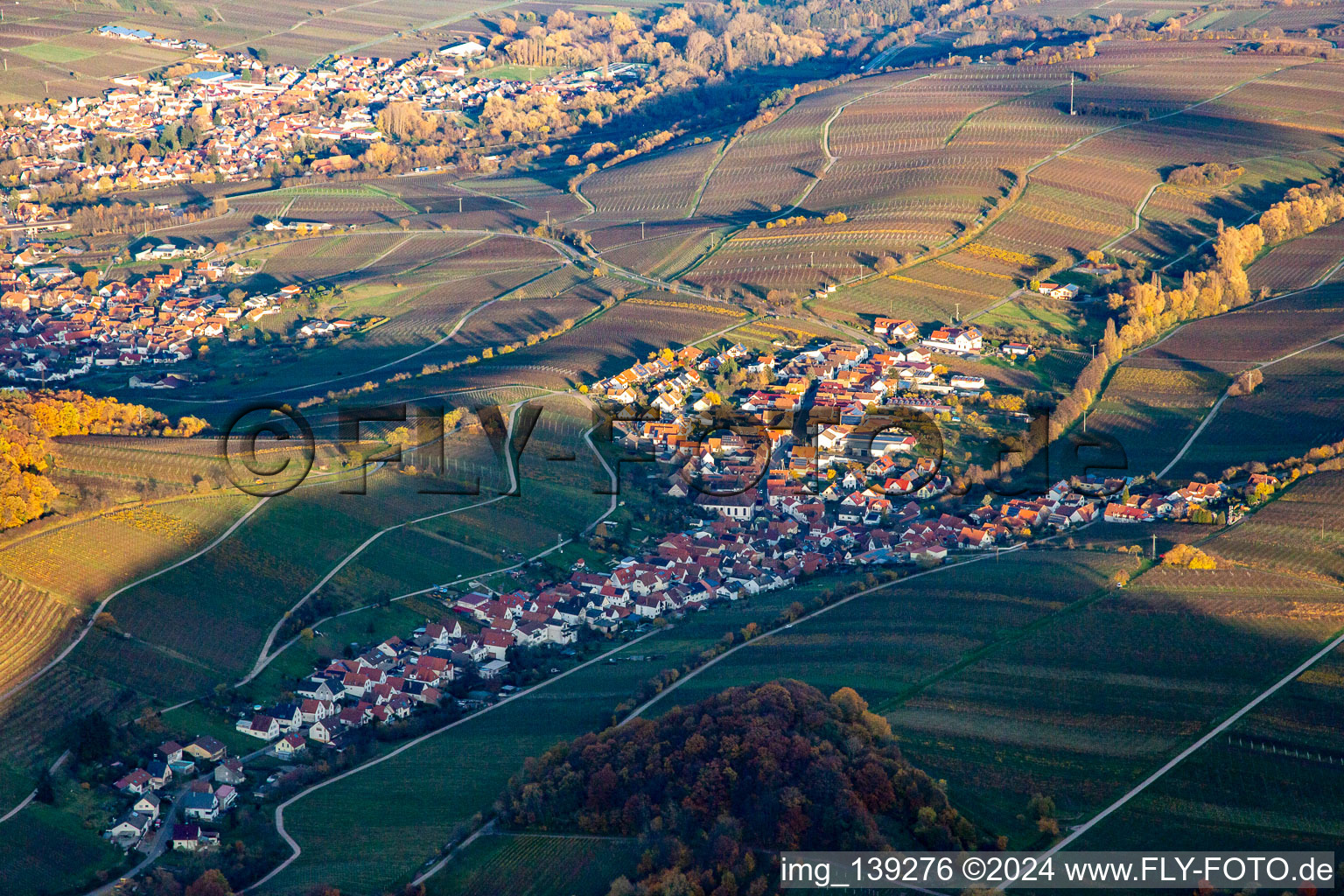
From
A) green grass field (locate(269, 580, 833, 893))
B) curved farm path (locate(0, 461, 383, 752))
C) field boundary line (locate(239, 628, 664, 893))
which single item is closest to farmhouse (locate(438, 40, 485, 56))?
curved farm path (locate(0, 461, 383, 752))

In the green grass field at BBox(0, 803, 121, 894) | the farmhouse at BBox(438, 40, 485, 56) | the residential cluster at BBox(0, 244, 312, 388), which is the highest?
the farmhouse at BBox(438, 40, 485, 56)

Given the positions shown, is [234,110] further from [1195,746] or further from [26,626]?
[1195,746]

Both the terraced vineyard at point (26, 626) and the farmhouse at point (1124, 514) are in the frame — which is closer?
the terraced vineyard at point (26, 626)

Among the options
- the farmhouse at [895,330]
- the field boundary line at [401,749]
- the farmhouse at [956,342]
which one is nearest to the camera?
the field boundary line at [401,749]

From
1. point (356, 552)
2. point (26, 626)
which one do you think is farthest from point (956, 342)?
point (26, 626)

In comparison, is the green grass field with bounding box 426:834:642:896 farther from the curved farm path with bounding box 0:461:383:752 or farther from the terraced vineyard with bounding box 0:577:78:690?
the terraced vineyard with bounding box 0:577:78:690

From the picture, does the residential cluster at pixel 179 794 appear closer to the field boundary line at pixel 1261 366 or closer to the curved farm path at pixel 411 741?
the curved farm path at pixel 411 741

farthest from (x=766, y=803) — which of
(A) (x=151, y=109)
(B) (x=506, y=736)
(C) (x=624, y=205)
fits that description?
(A) (x=151, y=109)

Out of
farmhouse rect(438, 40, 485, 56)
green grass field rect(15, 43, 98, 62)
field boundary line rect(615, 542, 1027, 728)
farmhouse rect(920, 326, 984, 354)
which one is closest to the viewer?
field boundary line rect(615, 542, 1027, 728)

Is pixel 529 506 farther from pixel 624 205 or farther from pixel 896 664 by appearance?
pixel 624 205

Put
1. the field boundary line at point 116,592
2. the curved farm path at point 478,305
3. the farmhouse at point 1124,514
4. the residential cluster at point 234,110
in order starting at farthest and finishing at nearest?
1. the residential cluster at point 234,110
2. the curved farm path at point 478,305
3. the farmhouse at point 1124,514
4. the field boundary line at point 116,592

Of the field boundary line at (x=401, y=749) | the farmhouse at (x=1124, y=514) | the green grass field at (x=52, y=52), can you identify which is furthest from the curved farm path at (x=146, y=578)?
the green grass field at (x=52, y=52)
